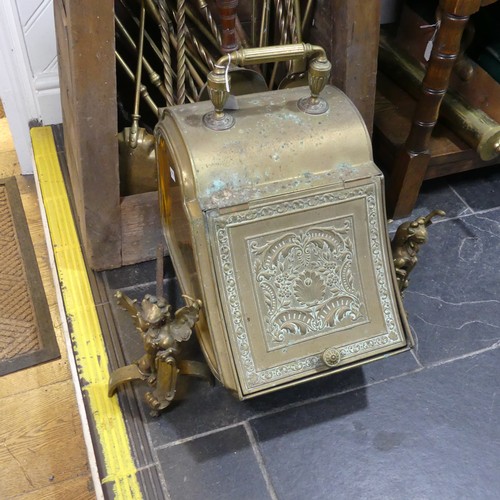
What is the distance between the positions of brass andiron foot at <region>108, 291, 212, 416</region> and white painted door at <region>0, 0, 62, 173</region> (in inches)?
35.7

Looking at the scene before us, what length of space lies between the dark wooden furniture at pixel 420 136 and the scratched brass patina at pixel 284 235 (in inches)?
12.1

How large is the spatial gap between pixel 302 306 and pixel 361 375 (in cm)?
29

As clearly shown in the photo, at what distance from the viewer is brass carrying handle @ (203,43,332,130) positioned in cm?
99

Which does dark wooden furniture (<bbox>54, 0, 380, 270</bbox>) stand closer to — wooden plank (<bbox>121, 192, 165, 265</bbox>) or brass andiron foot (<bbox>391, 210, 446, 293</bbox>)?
wooden plank (<bbox>121, 192, 165, 265</bbox>)

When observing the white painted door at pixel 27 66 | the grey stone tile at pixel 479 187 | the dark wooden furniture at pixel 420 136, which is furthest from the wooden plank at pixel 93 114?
the grey stone tile at pixel 479 187

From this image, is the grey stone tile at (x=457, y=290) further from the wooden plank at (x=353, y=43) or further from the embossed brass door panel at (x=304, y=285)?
the wooden plank at (x=353, y=43)

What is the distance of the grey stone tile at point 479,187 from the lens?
64.9 inches

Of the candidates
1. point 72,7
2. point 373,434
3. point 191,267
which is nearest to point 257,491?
point 373,434

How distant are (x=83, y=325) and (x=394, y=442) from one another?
67 centimetres

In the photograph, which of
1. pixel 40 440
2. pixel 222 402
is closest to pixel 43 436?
pixel 40 440

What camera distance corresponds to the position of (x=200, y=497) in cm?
107

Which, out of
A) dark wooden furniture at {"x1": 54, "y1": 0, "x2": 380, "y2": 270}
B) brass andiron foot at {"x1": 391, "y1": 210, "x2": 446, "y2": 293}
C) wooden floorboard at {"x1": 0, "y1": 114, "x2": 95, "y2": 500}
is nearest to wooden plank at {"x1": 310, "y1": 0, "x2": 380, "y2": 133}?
dark wooden furniture at {"x1": 54, "y1": 0, "x2": 380, "y2": 270}

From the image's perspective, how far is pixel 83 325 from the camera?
131 cm

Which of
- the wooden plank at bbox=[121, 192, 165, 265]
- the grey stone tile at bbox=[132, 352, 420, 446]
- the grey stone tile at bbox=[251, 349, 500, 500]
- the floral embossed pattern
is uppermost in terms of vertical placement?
the floral embossed pattern
